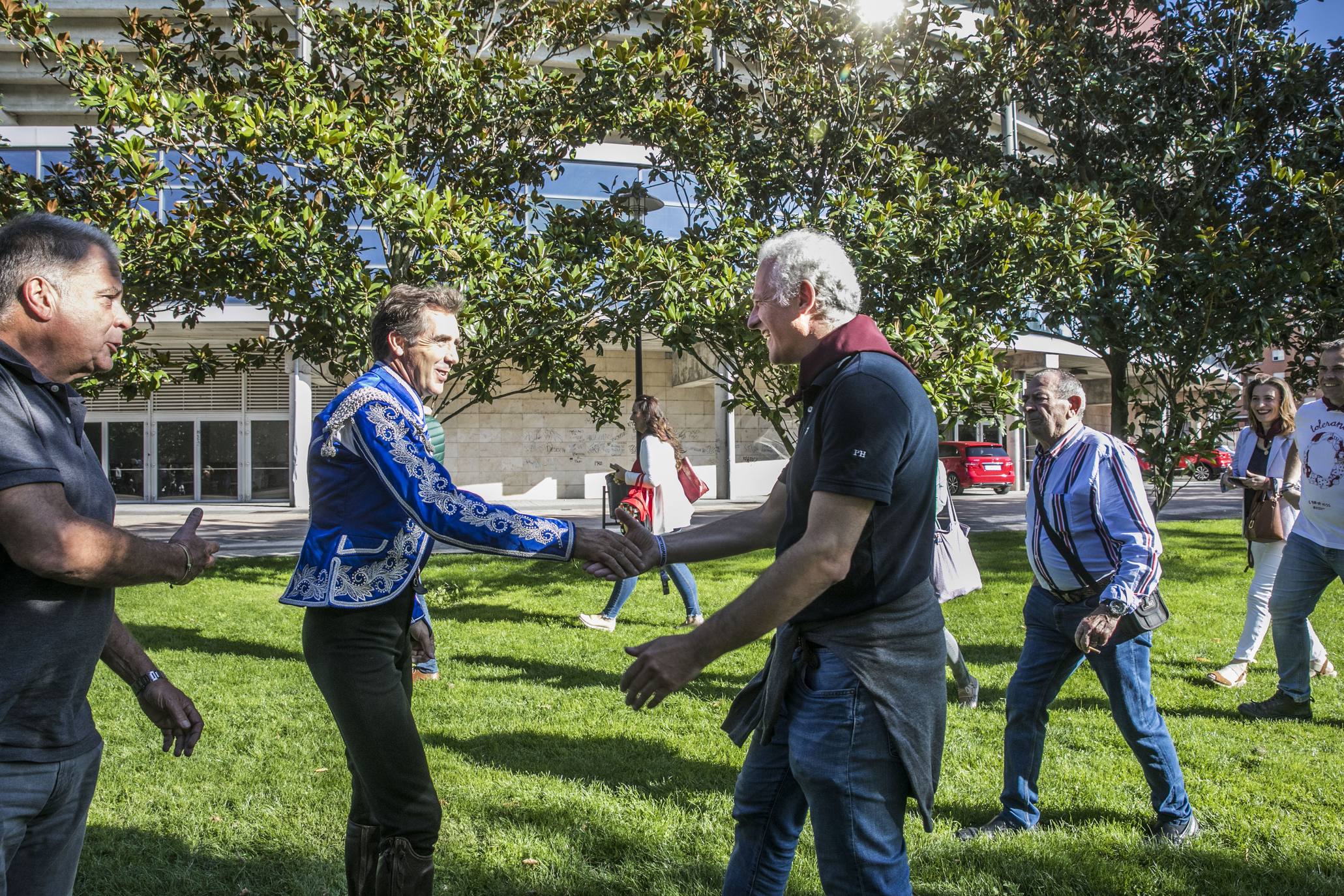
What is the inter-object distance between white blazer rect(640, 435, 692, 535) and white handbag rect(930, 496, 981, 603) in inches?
126

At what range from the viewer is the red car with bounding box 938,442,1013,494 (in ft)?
94.3

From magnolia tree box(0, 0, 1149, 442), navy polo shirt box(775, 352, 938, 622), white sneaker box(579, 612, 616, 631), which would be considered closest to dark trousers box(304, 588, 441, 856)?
navy polo shirt box(775, 352, 938, 622)

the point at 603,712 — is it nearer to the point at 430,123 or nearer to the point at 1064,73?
the point at 430,123

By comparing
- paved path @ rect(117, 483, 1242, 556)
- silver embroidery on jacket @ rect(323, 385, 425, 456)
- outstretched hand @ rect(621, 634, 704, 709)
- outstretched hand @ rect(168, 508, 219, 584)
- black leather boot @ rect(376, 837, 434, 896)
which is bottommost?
paved path @ rect(117, 483, 1242, 556)

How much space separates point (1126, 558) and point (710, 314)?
5.60 meters

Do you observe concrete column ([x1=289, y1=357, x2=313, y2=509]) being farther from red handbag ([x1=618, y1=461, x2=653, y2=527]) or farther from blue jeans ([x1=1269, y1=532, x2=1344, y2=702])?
blue jeans ([x1=1269, y1=532, x2=1344, y2=702])

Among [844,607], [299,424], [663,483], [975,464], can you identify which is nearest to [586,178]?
[299,424]

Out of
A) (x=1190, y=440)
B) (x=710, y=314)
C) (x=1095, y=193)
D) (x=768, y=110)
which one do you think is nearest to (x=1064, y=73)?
(x=1095, y=193)

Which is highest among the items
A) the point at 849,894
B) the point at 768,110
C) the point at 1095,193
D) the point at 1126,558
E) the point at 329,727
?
the point at 768,110

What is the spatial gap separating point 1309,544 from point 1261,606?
1.18m

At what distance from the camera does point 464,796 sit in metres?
4.39

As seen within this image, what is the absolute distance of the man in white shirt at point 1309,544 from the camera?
17.0 ft

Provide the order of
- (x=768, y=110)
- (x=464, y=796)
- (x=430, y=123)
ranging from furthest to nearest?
1. (x=768, y=110)
2. (x=430, y=123)
3. (x=464, y=796)

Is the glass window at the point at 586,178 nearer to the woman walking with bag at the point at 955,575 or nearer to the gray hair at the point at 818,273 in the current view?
the woman walking with bag at the point at 955,575
